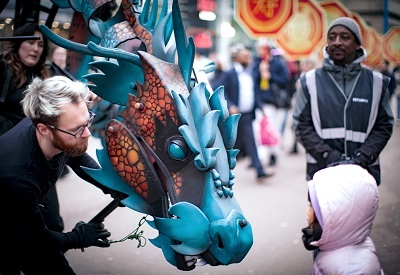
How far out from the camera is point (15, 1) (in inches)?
177

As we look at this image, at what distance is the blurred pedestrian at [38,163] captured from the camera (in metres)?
2.87

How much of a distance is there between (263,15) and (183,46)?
4.75 metres

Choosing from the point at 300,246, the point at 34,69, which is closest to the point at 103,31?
the point at 34,69

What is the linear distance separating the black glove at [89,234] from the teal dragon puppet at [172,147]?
0.71 feet

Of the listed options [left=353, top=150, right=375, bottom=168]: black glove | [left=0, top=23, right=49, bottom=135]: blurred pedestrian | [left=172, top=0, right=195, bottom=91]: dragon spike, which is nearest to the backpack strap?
[left=0, top=23, right=49, bottom=135]: blurred pedestrian

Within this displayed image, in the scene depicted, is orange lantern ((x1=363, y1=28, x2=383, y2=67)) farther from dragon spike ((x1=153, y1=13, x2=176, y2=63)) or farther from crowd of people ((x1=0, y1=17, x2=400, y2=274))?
dragon spike ((x1=153, y1=13, x2=176, y2=63))

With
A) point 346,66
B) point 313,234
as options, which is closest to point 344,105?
point 346,66

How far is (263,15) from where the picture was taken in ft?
25.5

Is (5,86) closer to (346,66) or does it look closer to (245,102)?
(346,66)

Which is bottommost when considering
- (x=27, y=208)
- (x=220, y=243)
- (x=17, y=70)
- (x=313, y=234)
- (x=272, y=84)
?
(x=272, y=84)

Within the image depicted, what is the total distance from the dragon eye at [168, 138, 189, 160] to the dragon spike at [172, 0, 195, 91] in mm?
385

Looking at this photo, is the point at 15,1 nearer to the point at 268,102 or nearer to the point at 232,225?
the point at 232,225

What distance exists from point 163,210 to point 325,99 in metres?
1.84

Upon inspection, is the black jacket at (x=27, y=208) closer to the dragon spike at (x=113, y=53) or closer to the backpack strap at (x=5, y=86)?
the dragon spike at (x=113, y=53)
